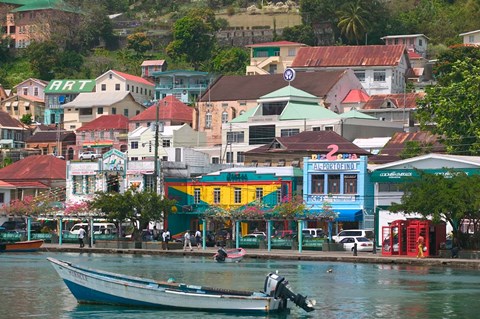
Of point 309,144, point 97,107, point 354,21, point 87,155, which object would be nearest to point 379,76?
point 354,21

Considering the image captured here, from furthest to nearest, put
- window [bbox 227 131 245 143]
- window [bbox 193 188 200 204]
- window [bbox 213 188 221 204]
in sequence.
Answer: window [bbox 227 131 245 143]
window [bbox 193 188 200 204]
window [bbox 213 188 221 204]

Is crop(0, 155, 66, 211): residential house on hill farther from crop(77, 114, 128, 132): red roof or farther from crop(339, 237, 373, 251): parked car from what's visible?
crop(339, 237, 373, 251): parked car

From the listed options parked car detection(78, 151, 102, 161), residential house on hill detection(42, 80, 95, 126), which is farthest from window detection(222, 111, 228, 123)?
residential house on hill detection(42, 80, 95, 126)

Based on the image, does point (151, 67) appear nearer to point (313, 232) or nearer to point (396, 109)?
point (396, 109)

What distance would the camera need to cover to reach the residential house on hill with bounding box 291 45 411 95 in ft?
531

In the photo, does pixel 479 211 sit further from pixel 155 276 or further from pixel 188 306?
pixel 188 306

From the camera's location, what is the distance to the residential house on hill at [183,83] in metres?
179

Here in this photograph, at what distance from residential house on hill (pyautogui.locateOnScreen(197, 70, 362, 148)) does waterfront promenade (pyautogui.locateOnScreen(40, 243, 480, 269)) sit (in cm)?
4602

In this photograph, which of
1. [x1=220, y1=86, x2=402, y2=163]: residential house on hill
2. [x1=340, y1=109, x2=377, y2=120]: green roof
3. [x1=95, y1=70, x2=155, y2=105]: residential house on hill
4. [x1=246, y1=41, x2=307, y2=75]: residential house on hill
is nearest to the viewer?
[x1=220, y1=86, x2=402, y2=163]: residential house on hill

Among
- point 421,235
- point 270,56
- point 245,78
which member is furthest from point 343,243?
point 270,56

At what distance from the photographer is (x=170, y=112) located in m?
157

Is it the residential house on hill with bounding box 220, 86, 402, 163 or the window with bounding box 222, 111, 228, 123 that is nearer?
the residential house on hill with bounding box 220, 86, 402, 163

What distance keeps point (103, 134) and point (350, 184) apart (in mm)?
58851

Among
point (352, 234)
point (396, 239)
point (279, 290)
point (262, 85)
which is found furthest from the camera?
point (262, 85)
